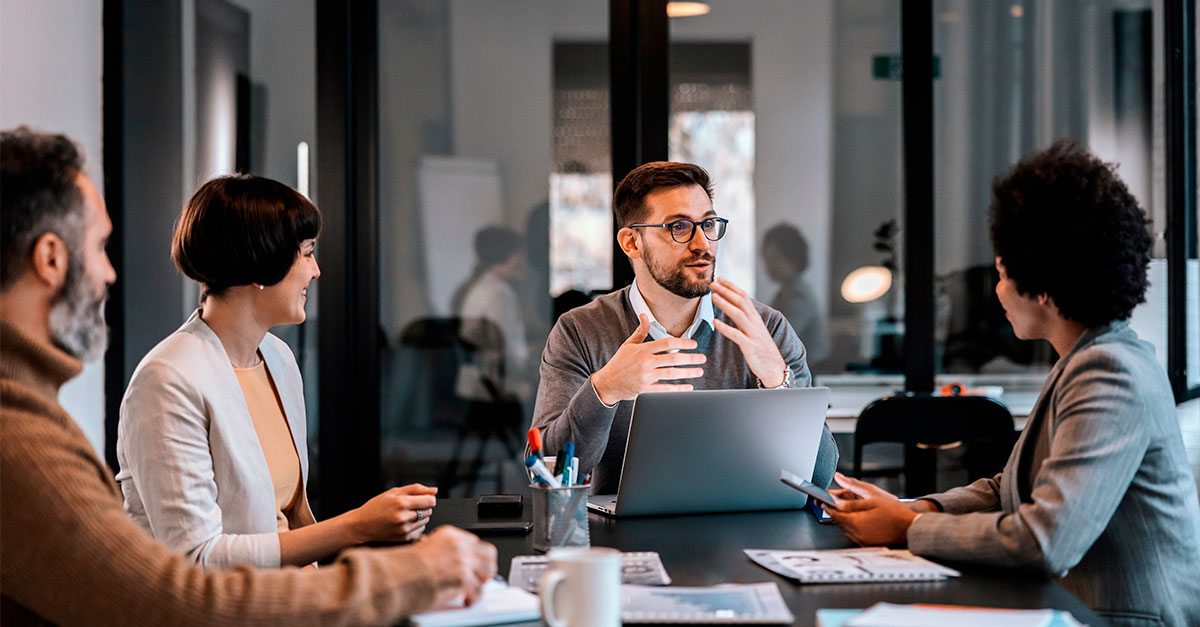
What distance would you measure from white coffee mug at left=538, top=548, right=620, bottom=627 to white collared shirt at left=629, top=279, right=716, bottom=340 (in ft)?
4.36

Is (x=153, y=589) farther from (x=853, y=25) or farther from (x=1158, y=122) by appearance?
(x=1158, y=122)

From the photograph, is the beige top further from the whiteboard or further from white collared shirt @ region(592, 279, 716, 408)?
the whiteboard

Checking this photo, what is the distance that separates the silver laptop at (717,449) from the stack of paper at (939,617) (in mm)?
571

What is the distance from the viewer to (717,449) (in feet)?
5.95

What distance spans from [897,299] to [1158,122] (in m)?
1.17

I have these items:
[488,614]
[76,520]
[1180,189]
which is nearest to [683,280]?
[488,614]

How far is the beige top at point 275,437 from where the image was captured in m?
1.92

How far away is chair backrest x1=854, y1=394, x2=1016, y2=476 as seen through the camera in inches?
118

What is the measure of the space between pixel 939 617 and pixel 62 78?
3.34 meters

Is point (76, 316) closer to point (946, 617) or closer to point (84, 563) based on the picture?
point (84, 563)

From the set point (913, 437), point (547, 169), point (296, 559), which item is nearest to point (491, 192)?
point (547, 169)

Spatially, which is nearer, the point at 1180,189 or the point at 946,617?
the point at 946,617

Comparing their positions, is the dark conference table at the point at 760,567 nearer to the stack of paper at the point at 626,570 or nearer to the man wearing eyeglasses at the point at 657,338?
the stack of paper at the point at 626,570

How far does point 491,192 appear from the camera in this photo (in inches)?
149
